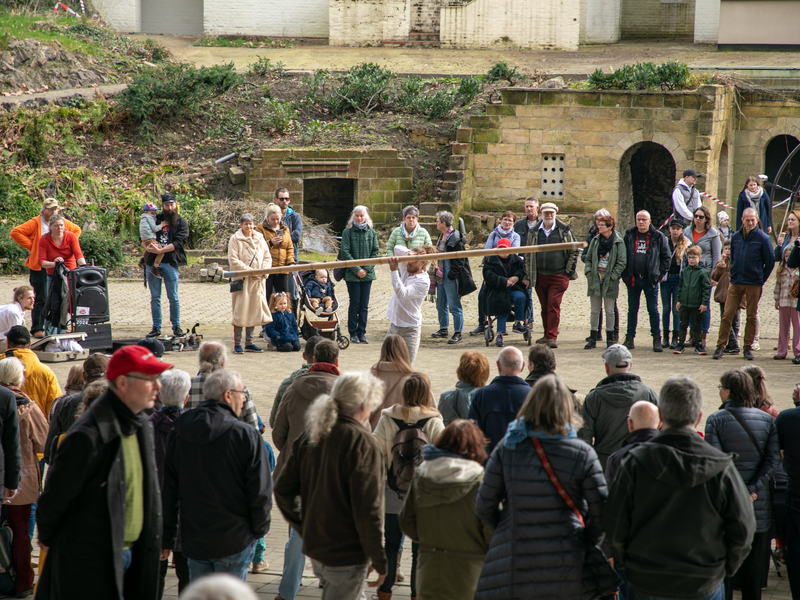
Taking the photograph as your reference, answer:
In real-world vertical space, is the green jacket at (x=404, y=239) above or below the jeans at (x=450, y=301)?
above

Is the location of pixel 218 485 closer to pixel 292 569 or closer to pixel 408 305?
pixel 292 569

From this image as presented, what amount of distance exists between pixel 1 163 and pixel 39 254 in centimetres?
1092

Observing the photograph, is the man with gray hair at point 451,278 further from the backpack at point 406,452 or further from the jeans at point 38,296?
the backpack at point 406,452

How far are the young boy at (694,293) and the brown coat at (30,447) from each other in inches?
323

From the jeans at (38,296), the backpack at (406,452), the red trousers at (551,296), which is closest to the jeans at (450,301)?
the red trousers at (551,296)

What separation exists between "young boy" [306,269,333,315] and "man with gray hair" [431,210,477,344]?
1.63 meters

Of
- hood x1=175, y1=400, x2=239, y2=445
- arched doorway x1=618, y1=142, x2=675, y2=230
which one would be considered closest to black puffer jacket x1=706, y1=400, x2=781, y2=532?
hood x1=175, y1=400, x2=239, y2=445

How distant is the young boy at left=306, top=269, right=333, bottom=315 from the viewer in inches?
474

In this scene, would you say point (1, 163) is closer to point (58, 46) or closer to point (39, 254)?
point (58, 46)

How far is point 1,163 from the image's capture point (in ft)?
67.6

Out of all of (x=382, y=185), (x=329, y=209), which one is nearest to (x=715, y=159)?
(x=382, y=185)

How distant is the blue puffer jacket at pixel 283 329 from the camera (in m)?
11.9

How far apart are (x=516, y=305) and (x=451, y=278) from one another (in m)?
1.01

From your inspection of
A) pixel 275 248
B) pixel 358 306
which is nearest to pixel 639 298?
pixel 358 306
